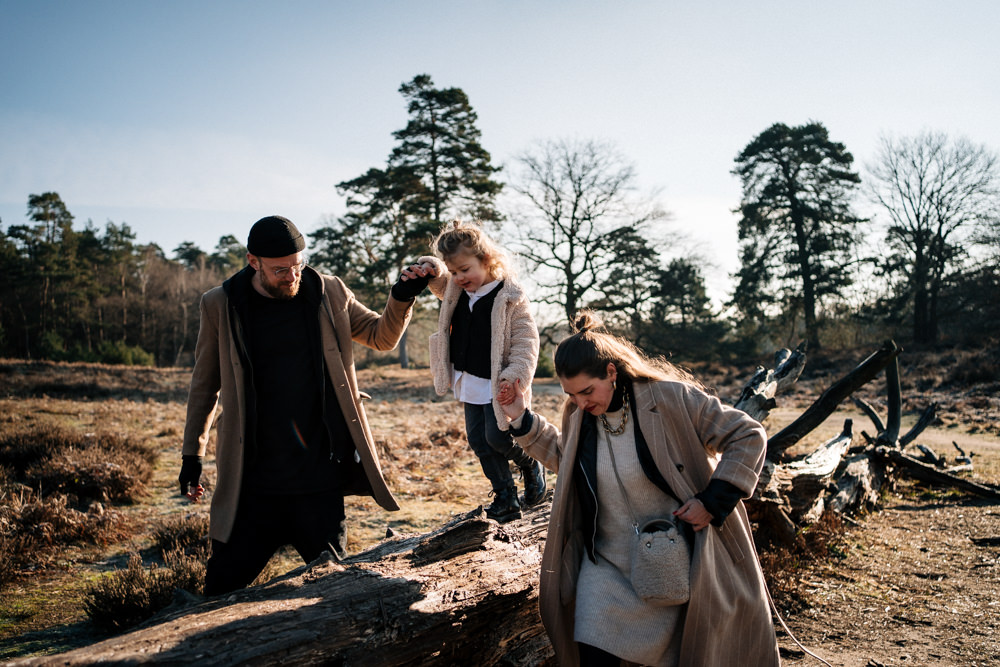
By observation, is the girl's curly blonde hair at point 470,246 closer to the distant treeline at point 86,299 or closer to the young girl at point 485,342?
the young girl at point 485,342

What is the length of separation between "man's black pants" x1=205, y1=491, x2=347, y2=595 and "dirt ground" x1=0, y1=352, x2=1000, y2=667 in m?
1.80

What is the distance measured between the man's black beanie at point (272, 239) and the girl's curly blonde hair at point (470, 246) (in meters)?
1.08

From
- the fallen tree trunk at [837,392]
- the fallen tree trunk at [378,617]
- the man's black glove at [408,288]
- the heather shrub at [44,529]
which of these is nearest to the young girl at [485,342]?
the man's black glove at [408,288]

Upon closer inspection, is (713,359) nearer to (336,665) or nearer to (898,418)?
(898,418)

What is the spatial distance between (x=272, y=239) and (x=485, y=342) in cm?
163

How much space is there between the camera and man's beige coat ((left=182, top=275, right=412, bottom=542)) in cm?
314

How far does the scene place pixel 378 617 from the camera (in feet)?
8.55

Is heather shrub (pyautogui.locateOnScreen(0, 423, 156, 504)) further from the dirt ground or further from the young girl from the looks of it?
the young girl

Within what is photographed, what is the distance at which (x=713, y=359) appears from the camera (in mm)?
31938

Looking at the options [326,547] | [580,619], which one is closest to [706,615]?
[580,619]

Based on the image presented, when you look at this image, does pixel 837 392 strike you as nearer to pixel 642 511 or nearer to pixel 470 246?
pixel 470 246

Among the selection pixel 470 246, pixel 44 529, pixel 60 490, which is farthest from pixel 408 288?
pixel 60 490

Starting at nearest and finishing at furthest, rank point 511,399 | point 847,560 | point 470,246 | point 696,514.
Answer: point 696,514
point 511,399
point 470,246
point 847,560

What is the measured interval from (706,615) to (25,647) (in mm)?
4202
